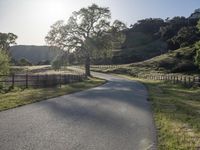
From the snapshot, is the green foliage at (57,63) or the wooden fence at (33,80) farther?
the green foliage at (57,63)

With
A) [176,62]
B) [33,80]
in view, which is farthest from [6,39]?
[33,80]

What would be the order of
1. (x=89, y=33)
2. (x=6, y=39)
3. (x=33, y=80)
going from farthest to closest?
(x=6, y=39) < (x=89, y=33) < (x=33, y=80)

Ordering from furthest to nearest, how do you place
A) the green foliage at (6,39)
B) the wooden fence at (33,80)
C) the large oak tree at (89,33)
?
the green foliage at (6,39) < the large oak tree at (89,33) < the wooden fence at (33,80)

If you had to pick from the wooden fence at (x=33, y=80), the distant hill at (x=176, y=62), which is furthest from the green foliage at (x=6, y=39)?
the wooden fence at (x=33, y=80)

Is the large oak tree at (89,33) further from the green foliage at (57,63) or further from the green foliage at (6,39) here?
the green foliage at (6,39)

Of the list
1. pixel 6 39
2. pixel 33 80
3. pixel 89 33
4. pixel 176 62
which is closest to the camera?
pixel 33 80

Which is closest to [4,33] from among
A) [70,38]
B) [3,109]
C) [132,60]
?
[132,60]

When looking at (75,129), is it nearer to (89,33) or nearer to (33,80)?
(33,80)

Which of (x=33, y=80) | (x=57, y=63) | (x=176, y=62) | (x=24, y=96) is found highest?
(x=176, y=62)

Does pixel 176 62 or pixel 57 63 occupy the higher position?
pixel 176 62

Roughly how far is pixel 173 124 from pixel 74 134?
4459 millimetres

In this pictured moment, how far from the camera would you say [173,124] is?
13.2 metres

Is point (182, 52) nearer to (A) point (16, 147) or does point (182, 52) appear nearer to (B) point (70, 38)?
(B) point (70, 38)

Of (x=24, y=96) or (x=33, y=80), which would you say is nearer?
(x=24, y=96)
